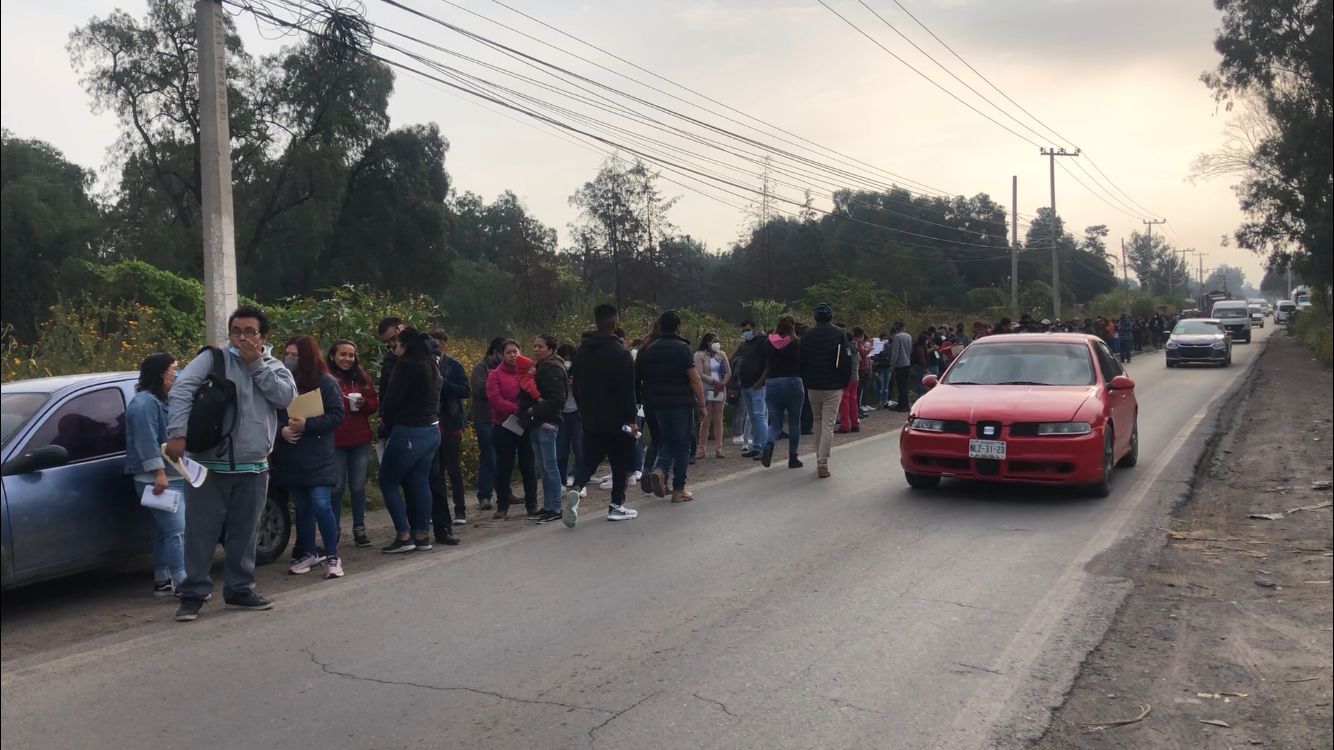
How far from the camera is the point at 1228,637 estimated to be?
5.82 meters

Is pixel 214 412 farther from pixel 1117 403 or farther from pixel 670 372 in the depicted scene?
pixel 1117 403

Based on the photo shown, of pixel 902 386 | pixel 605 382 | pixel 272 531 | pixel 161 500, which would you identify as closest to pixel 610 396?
pixel 605 382

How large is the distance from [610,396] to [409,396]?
84.1 inches

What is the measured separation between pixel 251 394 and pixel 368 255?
135 ft

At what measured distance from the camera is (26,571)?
6.29m

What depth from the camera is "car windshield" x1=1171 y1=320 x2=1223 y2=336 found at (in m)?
32.7

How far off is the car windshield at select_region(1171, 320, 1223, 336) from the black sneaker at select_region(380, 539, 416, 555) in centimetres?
3077

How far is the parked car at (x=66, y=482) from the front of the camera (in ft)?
20.2

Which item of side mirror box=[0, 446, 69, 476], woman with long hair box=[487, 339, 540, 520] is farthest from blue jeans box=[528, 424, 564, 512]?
side mirror box=[0, 446, 69, 476]

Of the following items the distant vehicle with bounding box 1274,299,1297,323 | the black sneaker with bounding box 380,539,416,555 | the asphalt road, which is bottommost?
the asphalt road

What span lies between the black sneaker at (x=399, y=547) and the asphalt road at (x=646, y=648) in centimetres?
28

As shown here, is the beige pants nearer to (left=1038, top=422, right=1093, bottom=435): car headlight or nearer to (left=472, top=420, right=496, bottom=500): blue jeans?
(left=1038, top=422, right=1093, bottom=435): car headlight

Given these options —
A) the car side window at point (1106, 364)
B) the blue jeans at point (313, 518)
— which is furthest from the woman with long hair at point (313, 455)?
the car side window at point (1106, 364)

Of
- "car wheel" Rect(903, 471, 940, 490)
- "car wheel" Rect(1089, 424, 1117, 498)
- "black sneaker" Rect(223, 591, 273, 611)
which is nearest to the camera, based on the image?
"black sneaker" Rect(223, 591, 273, 611)
